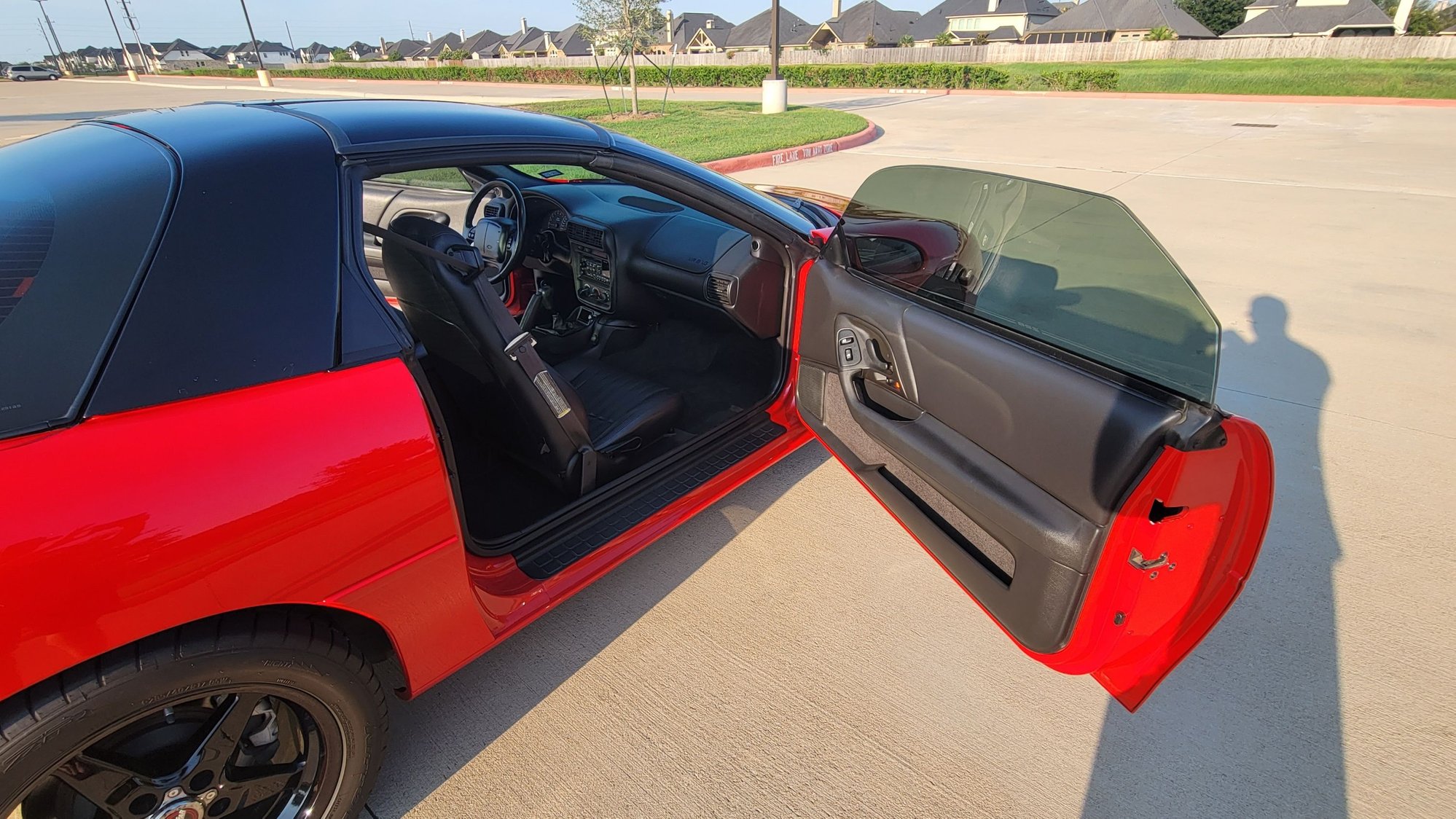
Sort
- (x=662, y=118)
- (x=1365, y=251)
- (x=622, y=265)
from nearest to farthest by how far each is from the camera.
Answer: (x=622, y=265), (x=1365, y=251), (x=662, y=118)

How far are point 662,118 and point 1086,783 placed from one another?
1546 centimetres

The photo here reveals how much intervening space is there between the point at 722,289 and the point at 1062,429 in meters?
1.78

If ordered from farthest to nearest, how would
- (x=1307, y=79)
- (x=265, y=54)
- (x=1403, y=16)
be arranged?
(x=265, y=54) < (x=1403, y=16) < (x=1307, y=79)

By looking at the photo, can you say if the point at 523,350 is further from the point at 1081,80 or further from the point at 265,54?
the point at 265,54

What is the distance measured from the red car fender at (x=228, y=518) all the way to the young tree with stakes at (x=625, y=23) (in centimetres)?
1597

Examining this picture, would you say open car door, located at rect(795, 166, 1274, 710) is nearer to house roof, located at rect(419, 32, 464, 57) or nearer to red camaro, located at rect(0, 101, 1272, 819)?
red camaro, located at rect(0, 101, 1272, 819)

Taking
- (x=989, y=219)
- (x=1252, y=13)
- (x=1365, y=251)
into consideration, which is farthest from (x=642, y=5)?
(x=1252, y=13)

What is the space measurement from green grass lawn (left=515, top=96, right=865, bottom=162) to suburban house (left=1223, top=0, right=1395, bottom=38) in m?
46.5

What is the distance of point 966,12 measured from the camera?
5928 centimetres

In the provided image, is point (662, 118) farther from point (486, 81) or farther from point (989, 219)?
point (486, 81)

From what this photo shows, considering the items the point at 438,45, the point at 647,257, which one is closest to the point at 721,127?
the point at 647,257

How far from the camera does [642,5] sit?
54.0 ft

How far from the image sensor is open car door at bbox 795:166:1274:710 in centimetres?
143

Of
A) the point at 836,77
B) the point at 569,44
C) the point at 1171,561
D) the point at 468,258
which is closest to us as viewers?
the point at 1171,561
